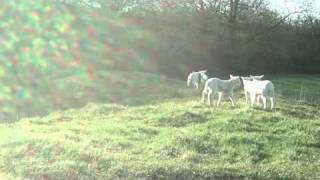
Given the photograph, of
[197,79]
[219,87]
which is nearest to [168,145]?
[219,87]

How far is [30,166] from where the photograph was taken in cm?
1259

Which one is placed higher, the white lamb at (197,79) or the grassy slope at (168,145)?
the white lamb at (197,79)

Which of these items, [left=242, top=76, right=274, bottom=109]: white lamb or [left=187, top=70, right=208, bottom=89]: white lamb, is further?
[left=187, top=70, right=208, bottom=89]: white lamb

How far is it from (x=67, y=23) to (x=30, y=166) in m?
27.0

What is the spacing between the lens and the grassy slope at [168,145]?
12539mm

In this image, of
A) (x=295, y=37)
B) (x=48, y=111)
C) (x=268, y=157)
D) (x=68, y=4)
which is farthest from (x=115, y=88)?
(x=295, y=37)

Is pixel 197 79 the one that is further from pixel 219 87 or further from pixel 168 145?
A: pixel 168 145

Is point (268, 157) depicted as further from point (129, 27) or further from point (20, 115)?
point (129, 27)

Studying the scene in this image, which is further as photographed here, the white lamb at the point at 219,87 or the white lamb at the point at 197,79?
the white lamb at the point at 197,79

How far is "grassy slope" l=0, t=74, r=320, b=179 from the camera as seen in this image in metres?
12.5

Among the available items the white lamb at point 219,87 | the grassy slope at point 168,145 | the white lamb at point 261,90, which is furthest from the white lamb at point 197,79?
the grassy slope at point 168,145

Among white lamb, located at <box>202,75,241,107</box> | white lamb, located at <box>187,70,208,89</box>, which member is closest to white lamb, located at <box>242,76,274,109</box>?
white lamb, located at <box>202,75,241,107</box>

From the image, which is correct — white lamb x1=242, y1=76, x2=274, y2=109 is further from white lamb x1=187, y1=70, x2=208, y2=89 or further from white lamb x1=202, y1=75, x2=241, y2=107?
white lamb x1=187, y1=70, x2=208, y2=89

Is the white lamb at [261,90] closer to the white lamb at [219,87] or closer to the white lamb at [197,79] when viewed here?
the white lamb at [219,87]
